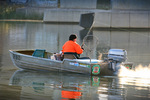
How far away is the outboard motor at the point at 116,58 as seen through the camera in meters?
15.1

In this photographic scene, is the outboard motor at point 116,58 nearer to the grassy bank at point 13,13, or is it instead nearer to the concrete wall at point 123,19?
the concrete wall at point 123,19

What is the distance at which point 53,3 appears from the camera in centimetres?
7388

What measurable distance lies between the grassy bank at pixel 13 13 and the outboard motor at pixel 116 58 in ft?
197

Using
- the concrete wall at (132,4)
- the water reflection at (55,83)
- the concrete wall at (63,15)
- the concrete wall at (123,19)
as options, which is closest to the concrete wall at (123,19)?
the concrete wall at (123,19)

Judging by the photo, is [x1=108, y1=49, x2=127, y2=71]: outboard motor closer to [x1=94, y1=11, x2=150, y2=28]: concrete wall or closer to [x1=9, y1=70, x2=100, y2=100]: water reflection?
[x1=9, y1=70, x2=100, y2=100]: water reflection

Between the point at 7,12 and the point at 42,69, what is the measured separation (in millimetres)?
63882

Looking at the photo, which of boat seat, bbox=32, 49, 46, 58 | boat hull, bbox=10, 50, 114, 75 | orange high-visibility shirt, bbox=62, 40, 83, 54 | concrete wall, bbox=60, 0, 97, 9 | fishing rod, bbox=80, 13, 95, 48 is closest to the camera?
boat hull, bbox=10, 50, 114, 75

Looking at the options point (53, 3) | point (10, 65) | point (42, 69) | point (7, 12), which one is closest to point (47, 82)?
point (42, 69)

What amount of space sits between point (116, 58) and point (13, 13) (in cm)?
6358

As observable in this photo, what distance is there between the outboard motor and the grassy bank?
60.1 meters

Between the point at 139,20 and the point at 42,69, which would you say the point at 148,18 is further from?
the point at 42,69

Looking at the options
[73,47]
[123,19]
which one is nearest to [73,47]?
[73,47]

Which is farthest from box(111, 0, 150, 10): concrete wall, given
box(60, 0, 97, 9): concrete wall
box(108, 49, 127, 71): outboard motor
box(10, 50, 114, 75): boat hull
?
box(108, 49, 127, 71): outboard motor

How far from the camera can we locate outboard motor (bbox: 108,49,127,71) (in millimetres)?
15070
